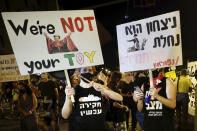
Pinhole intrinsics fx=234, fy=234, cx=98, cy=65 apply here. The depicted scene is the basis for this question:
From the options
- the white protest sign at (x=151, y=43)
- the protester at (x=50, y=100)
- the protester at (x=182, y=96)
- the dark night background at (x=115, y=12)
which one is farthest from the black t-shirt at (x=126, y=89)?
the white protest sign at (x=151, y=43)

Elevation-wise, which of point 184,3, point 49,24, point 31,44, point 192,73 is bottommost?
point 192,73

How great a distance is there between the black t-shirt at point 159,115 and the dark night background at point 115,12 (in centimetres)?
263

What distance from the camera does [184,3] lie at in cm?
→ 523

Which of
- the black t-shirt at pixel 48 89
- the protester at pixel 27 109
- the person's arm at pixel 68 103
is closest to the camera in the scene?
the person's arm at pixel 68 103

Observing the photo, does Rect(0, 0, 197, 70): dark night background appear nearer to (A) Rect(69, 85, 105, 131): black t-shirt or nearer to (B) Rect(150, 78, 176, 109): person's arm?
(B) Rect(150, 78, 176, 109): person's arm

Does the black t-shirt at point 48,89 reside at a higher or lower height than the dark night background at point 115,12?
lower

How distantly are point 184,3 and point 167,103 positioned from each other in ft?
9.74

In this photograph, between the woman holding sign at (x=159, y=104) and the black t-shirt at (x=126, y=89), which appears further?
the black t-shirt at (x=126, y=89)

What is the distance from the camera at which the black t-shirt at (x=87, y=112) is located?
3074mm

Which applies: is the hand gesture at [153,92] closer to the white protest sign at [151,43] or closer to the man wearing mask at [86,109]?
→ the white protest sign at [151,43]

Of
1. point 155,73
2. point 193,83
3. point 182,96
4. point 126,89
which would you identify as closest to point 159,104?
point 155,73

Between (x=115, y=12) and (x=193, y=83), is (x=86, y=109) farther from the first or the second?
(x=193, y=83)

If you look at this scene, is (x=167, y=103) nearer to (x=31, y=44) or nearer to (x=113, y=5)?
(x=31, y=44)

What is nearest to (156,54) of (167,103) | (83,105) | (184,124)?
(167,103)
